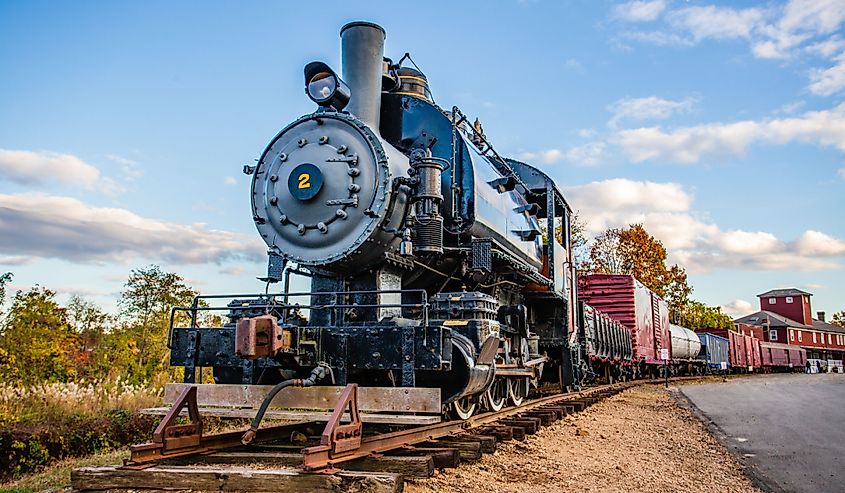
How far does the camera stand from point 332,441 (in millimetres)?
4867

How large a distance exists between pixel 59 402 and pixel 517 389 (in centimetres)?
672

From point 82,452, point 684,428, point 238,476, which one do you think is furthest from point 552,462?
point 82,452

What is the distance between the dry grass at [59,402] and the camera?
9466mm

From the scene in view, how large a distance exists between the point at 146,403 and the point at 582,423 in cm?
670

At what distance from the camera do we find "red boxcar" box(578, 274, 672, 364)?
2089cm

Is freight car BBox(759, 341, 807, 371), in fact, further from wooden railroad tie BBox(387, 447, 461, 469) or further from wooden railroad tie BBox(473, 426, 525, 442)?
wooden railroad tie BBox(387, 447, 461, 469)

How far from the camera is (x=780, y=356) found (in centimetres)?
5228

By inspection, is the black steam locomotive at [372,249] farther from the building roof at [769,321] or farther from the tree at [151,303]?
the building roof at [769,321]

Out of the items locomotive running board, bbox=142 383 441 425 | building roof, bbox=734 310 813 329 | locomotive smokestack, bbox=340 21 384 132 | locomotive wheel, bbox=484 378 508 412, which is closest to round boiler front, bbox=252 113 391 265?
locomotive smokestack, bbox=340 21 384 132

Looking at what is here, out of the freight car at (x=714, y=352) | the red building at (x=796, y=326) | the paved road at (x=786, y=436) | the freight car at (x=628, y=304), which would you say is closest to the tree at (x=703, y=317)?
the red building at (x=796, y=326)

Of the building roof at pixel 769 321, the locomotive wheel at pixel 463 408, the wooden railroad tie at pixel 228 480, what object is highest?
the building roof at pixel 769 321

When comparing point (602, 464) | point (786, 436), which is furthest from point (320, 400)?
point (786, 436)

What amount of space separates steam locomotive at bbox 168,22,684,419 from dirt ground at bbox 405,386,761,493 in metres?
0.83

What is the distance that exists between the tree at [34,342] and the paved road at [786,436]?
36.4 ft
